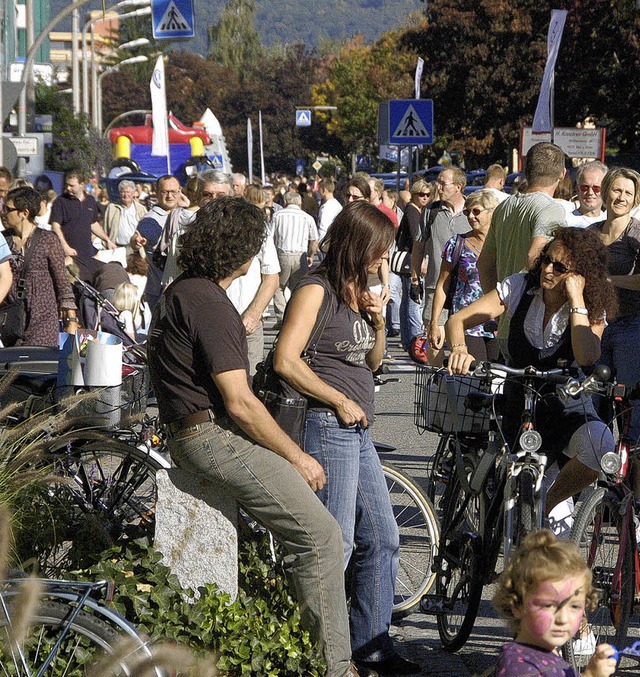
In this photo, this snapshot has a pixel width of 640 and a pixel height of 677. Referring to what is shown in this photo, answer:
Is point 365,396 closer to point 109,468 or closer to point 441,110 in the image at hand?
point 109,468

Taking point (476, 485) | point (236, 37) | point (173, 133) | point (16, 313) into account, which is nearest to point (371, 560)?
point (476, 485)

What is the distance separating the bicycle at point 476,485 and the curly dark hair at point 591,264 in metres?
0.34

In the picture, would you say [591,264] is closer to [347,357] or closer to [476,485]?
[476,485]

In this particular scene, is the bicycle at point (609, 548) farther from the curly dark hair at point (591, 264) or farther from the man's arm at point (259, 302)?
the man's arm at point (259, 302)

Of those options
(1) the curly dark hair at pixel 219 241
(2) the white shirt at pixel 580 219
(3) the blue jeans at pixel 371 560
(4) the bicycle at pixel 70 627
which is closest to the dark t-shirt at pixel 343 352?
(3) the blue jeans at pixel 371 560

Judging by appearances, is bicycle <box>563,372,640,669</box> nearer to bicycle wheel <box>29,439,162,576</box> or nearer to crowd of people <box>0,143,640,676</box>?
crowd of people <box>0,143,640,676</box>

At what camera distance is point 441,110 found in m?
49.3

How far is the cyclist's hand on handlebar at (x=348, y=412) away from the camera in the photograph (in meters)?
4.61

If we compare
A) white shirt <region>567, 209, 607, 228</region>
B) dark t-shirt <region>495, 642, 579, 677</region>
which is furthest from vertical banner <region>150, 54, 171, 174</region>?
dark t-shirt <region>495, 642, 579, 677</region>

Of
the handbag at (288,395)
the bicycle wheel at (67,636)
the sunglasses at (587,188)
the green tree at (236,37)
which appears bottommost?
the bicycle wheel at (67,636)

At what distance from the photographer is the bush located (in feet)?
14.0

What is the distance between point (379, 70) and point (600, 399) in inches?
2769

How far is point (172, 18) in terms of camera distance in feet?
83.8

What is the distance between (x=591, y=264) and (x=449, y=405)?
0.86m
